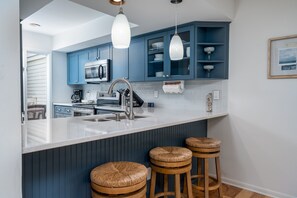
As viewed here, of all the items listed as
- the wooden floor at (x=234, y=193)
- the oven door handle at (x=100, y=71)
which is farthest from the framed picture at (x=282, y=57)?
the oven door handle at (x=100, y=71)

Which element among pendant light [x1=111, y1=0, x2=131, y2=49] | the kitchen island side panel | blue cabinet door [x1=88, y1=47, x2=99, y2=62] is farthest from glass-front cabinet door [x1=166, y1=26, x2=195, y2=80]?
blue cabinet door [x1=88, y1=47, x2=99, y2=62]

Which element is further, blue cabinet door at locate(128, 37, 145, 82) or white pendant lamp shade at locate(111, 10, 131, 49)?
blue cabinet door at locate(128, 37, 145, 82)

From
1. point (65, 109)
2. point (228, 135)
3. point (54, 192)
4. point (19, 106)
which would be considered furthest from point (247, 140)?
point (65, 109)

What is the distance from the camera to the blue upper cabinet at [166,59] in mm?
2707

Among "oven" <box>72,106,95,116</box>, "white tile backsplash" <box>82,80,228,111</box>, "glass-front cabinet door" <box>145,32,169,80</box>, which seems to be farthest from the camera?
"oven" <box>72,106,95,116</box>

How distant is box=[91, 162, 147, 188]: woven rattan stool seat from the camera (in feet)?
3.98

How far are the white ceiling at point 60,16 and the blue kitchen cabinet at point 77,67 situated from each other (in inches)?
23.4

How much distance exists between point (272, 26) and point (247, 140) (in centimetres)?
133

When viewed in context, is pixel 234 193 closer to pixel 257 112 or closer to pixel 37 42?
pixel 257 112

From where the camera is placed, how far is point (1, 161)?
965 mm

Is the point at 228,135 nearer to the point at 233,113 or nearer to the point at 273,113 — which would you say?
the point at 233,113

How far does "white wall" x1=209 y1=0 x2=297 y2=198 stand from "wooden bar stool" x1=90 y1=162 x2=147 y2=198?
67.1 inches

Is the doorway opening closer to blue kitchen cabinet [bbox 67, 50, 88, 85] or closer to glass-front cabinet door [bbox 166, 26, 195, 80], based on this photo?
blue kitchen cabinet [bbox 67, 50, 88, 85]

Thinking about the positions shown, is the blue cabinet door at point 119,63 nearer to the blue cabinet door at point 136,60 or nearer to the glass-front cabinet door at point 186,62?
the blue cabinet door at point 136,60
